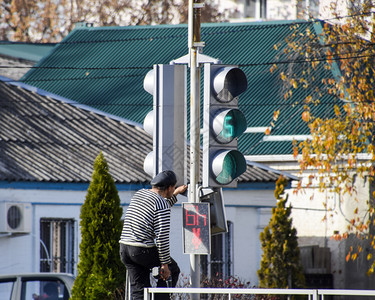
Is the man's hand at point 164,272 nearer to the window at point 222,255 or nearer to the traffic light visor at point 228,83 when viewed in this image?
the traffic light visor at point 228,83

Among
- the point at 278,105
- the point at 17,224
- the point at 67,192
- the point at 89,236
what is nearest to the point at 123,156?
the point at 67,192

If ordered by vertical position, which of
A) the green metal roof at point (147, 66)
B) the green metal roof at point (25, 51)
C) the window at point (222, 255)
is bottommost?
the window at point (222, 255)

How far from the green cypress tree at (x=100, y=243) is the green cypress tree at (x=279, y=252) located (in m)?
5.88

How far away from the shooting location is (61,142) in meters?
20.6

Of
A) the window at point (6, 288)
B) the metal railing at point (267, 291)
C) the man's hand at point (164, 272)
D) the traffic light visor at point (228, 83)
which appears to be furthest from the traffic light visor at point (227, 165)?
the window at point (6, 288)

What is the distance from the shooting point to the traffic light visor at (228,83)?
952cm

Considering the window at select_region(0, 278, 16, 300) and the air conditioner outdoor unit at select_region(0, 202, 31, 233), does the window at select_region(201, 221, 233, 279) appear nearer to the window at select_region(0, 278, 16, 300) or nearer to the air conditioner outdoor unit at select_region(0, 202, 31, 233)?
the air conditioner outdoor unit at select_region(0, 202, 31, 233)

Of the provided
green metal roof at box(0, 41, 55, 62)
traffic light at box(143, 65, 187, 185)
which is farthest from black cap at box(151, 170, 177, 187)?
green metal roof at box(0, 41, 55, 62)

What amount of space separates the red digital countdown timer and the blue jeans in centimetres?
45

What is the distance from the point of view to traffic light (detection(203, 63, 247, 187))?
30.9 ft

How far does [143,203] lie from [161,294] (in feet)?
3.13

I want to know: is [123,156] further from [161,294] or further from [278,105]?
[161,294]

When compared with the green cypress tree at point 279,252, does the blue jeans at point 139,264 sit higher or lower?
lower

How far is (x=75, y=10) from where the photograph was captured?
43.2 meters
